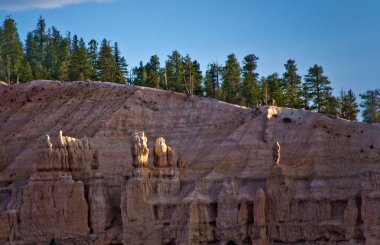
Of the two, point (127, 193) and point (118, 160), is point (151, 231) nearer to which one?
point (127, 193)

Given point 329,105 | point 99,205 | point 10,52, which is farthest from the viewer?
point 10,52

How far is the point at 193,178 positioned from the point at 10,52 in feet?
155

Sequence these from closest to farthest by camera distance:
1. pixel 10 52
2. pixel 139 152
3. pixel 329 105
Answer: pixel 139 152, pixel 329 105, pixel 10 52

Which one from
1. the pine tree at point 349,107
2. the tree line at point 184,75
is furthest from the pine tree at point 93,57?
the pine tree at point 349,107

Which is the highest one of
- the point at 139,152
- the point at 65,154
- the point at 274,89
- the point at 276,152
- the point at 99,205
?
the point at 274,89

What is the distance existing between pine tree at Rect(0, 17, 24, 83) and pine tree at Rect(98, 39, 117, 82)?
8.17 m

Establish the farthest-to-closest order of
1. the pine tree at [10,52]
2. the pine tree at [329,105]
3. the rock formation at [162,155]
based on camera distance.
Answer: the pine tree at [10,52], the pine tree at [329,105], the rock formation at [162,155]

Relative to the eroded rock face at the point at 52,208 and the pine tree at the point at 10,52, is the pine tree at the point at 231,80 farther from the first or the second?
the eroded rock face at the point at 52,208

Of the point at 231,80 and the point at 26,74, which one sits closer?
the point at 231,80

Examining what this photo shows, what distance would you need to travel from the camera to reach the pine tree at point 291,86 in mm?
93750

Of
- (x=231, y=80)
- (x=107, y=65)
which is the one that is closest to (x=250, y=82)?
(x=231, y=80)

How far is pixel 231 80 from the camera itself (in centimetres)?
10044

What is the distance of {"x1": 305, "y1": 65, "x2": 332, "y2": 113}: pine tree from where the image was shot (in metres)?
91.9

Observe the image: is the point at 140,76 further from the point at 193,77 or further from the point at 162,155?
the point at 162,155
